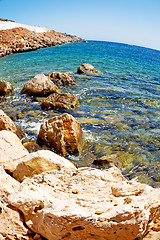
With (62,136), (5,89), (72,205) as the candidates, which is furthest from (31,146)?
(5,89)

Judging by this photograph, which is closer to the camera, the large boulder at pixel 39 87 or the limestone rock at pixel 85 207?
the limestone rock at pixel 85 207

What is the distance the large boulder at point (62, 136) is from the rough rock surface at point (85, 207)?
129 inches

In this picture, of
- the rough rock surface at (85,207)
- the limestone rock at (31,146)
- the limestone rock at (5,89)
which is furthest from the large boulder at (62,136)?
the limestone rock at (5,89)

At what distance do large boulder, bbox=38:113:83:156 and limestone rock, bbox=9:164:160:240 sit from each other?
10.8 feet

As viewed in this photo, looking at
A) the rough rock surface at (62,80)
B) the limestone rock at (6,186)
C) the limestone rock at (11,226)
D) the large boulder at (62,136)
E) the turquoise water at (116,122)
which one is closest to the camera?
the limestone rock at (11,226)

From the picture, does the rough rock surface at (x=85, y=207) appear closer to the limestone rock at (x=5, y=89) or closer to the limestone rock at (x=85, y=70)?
the limestone rock at (x=5, y=89)

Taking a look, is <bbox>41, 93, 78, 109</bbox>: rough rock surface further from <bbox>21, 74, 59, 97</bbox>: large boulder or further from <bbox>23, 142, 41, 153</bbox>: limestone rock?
<bbox>23, 142, 41, 153</bbox>: limestone rock

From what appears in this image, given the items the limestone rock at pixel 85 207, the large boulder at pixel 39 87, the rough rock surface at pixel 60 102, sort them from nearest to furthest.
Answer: the limestone rock at pixel 85 207, the rough rock surface at pixel 60 102, the large boulder at pixel 39 87

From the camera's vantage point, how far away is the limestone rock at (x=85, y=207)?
9.09 ft

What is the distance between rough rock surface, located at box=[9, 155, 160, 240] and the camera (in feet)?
9.09

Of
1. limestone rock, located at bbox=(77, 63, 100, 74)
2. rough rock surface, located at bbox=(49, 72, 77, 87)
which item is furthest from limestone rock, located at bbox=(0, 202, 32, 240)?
limestone rock, located at bbox=(77, 63, 100, 74)

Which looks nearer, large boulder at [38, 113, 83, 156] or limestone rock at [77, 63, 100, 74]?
large boulder at [38, 113, 83, 156]

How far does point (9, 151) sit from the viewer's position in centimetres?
561

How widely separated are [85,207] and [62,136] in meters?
4.25
